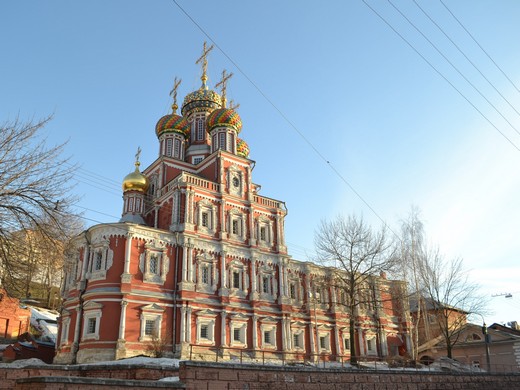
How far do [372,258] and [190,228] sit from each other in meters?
12.2

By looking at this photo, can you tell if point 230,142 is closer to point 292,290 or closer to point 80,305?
point 292,290

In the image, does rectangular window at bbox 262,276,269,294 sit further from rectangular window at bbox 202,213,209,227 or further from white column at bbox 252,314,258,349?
rectangular window at bbox 202,213,209,227

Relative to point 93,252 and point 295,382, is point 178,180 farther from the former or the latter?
point 295,382

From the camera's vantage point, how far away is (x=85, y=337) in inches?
1030

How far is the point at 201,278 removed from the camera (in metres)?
29.8

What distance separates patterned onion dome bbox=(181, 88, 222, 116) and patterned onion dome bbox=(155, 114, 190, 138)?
7.56 feet

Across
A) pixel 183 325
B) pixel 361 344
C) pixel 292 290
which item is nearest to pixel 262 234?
pixel 292 290

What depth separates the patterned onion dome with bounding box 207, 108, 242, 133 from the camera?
123 feet

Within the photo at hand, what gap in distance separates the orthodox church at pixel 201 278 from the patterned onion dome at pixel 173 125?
0.10m

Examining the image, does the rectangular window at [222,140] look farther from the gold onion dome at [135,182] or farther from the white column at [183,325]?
the white column at [183,325]

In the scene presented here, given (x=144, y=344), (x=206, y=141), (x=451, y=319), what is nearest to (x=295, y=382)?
(x=144, y=344)

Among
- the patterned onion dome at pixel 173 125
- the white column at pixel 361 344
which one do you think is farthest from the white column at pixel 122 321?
the white column at pixel 361 344

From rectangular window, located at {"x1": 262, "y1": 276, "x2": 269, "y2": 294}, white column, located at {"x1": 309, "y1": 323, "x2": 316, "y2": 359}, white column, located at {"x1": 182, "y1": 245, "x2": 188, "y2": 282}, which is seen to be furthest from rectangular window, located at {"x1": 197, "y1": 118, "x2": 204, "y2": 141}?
white column, located at {"x1": 309, "y1": 323, "x2": 316, "y2": 359}

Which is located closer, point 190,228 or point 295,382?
point 295,382
